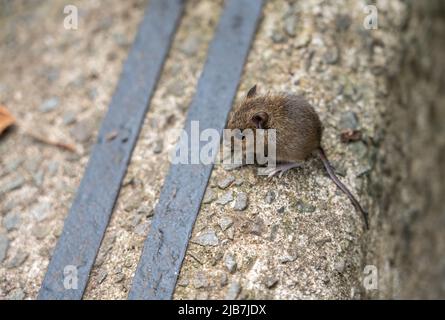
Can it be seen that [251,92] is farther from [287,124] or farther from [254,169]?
[254,169]

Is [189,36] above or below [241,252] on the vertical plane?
above

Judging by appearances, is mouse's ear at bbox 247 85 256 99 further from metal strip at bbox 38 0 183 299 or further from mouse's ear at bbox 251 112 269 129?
metal strip at bbox 38 0 183 299

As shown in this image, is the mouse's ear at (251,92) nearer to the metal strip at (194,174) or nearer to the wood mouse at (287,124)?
the wood mouse at (287,124)

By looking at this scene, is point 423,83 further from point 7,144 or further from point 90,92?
point 7,144

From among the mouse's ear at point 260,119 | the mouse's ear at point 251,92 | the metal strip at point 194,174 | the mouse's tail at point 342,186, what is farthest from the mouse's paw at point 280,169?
the mouse's ear at point 251,92
